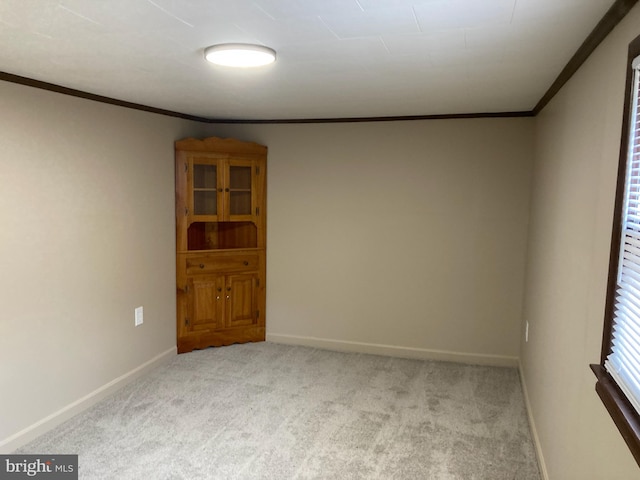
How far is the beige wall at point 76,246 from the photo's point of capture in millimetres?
2662

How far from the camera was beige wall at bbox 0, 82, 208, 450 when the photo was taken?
2.66 m

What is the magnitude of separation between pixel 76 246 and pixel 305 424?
5.97 ft

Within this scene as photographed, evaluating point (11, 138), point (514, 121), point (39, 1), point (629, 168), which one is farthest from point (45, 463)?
point (514, 121)

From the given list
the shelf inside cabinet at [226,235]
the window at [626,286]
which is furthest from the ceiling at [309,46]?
the shelf inside cabinet at [226,235]

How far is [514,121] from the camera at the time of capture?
3799 millimetres

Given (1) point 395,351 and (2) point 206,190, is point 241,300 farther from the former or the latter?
(1) point 395,351

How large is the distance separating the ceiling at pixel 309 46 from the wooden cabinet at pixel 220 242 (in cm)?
93

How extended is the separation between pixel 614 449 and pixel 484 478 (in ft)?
4.14

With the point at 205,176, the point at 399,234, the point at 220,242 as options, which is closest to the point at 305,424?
the point at 399,234

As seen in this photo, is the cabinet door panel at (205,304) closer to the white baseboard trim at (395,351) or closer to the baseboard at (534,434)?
the white baseboard trim at (395,351)

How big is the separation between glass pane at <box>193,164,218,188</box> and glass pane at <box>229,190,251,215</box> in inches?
7.8

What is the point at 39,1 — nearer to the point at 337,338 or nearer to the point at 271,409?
the point at 271,409

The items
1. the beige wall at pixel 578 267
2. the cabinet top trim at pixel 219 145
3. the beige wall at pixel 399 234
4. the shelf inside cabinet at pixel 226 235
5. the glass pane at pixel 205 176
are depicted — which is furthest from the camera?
the shelf inside cabinet at pixel 226 235

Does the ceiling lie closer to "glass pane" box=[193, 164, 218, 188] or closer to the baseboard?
"glass pane" box=[193, 164, 218, 188]
